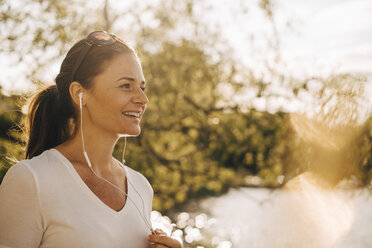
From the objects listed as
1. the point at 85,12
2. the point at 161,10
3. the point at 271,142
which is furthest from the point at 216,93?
the point at 85,12

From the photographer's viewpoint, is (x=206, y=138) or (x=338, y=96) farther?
(x=206, y=138)

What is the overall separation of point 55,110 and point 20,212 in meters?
0.68

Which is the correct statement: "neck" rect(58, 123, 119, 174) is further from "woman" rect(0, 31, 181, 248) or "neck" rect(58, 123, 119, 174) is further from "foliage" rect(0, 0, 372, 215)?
"foliage" rect(0, 0, 372, 215)

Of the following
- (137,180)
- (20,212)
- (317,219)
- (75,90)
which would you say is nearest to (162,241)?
(137,180)

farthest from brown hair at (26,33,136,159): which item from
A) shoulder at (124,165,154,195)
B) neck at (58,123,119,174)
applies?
shoulder at (124,165,154,195)

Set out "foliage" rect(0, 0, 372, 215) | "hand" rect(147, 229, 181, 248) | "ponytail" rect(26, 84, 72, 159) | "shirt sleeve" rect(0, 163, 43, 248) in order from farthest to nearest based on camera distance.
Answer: "foliage" rect(0, 0, 372, 215), "ponytail" rect(26, 84, 72, 159), "hand" rect(147, 229, 181, 248), "shirt sleeve" rect(0, 163, 43, 248)

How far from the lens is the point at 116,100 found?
70.2 inches

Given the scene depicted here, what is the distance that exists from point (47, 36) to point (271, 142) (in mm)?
3177

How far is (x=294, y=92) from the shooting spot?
444 centimetres

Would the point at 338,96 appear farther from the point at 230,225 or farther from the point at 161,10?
the point at 230,225

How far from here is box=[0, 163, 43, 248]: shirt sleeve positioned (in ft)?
4.58

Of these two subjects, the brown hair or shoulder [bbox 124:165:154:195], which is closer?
the brown hair

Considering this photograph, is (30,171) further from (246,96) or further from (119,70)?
(246,96)

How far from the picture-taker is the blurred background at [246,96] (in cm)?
313
